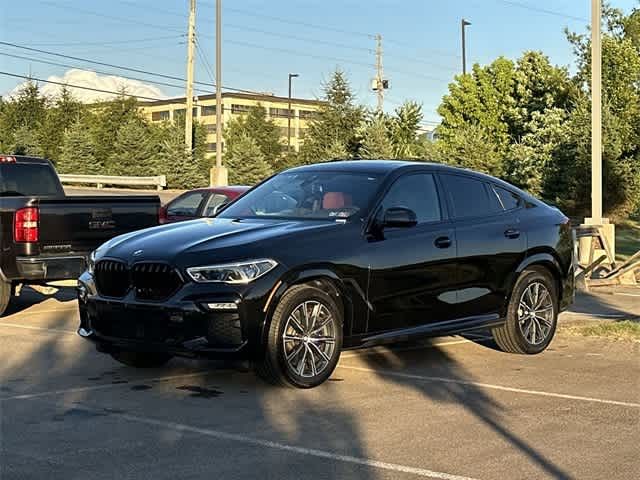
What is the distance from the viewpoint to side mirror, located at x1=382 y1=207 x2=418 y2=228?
7781 millimetres

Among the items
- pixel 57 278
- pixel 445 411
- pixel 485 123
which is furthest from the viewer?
pixel 485 123

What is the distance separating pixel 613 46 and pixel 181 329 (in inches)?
1538

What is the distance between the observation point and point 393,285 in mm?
7828

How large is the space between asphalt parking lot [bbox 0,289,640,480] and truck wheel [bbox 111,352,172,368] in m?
0.11

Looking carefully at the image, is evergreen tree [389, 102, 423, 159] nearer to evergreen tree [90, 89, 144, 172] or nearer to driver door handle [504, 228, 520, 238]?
evergreen tree [90, 89, 144, 172]

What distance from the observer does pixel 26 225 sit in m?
10.7

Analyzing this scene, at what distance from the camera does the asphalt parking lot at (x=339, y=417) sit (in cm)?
525

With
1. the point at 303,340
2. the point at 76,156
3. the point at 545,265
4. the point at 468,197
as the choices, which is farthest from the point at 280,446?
the point at 76,156

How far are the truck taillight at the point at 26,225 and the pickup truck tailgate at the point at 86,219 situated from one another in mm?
75

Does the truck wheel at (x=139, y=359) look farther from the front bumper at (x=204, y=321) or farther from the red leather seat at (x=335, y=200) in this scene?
the red leather seat at (x=335, y=200)

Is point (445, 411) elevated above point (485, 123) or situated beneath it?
situated beneath

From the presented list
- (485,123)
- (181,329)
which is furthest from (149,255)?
(485,123)

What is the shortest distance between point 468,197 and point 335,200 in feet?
4.56

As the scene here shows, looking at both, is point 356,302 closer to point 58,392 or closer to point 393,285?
point 393,285
